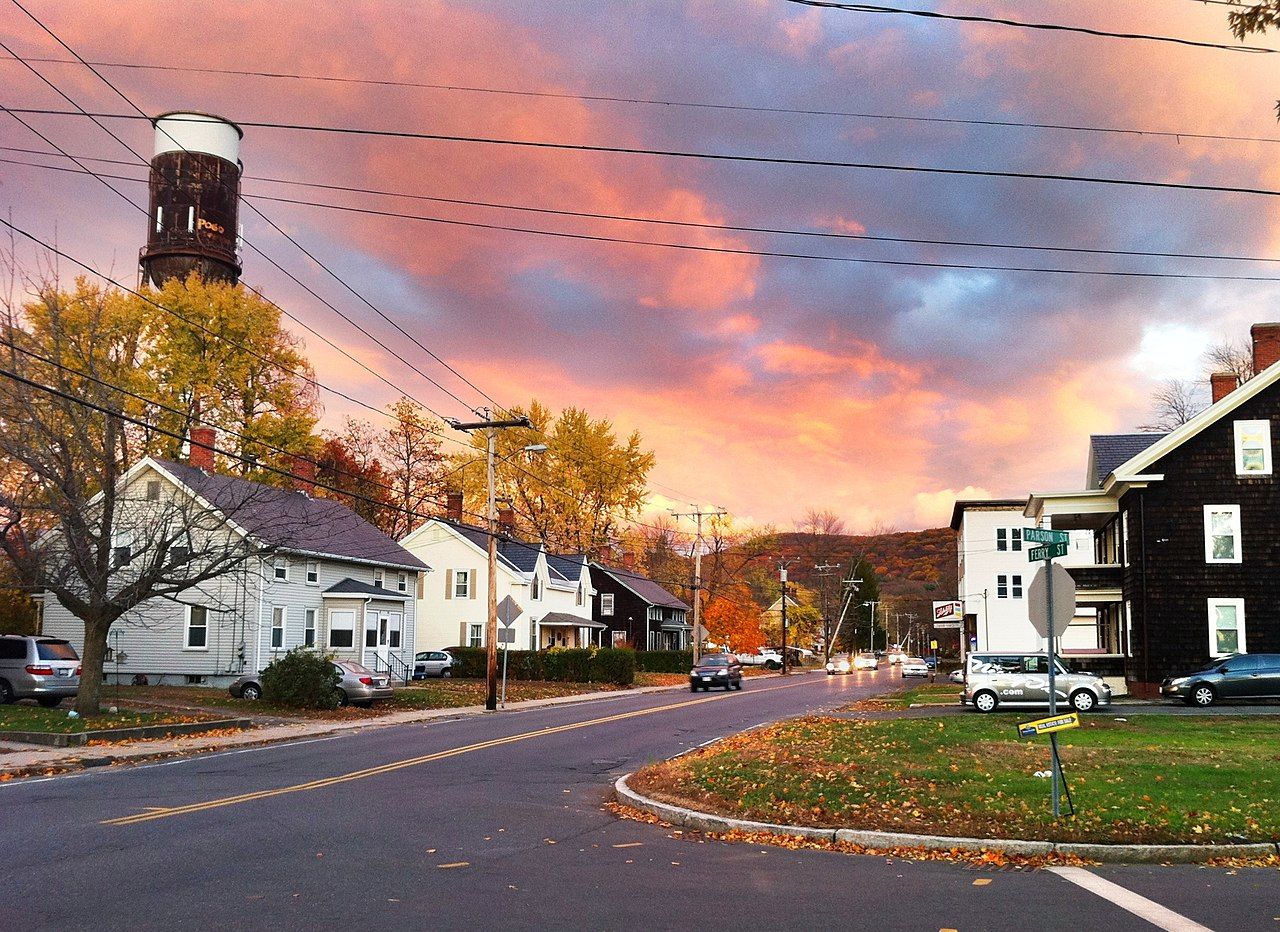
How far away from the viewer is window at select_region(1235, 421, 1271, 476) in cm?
3538

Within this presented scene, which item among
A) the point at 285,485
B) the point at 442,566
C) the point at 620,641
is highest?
the point at 285,485

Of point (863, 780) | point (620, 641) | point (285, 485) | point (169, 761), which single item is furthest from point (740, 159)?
point (620, 641)

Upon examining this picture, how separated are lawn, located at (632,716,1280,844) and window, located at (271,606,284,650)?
26634 millimetres

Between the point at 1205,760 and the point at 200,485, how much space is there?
34974mm

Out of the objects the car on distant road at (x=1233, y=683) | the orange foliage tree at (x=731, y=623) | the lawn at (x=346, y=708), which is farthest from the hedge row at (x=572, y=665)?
the orange foliage tree at (x=731, y=623)

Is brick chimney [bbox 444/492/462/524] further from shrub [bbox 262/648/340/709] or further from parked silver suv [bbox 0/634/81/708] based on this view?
parked silver suv [bbox 0/634/81/708]

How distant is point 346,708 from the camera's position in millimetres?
32094

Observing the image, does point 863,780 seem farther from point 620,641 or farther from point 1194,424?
point 620,641

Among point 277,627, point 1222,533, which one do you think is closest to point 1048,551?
point 1222,533

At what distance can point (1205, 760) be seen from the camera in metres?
16.1

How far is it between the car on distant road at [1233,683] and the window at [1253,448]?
281 inches

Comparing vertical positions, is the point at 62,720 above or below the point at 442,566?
below

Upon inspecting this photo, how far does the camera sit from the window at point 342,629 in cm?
4506

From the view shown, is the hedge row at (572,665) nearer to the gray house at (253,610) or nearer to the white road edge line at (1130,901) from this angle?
the gray house at (253,610)
